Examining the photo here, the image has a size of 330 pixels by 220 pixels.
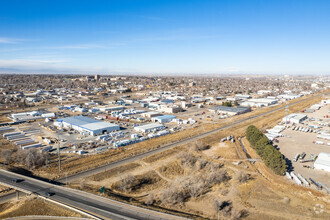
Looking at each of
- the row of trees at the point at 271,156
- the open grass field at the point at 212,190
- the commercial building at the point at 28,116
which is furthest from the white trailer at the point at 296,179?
the commercial building at the point at 28,116

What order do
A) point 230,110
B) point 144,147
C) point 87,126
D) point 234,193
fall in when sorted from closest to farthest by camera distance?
point 234,193, point 144,147, point 87,126, point 230,110

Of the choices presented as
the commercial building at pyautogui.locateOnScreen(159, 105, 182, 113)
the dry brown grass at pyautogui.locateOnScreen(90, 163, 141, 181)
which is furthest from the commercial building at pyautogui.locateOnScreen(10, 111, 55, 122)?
the dry brown grass at pyautogui.locateOnScreen(90, 163, 141, 181)

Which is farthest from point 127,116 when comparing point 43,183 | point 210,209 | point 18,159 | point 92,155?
point 210,209

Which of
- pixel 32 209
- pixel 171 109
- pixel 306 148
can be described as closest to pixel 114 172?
pixel 32 209

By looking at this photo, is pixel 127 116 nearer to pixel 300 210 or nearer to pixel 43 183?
pixel 43 183

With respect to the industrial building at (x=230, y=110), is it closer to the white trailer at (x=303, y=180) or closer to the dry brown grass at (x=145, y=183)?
the white trailer at (x=303, y=180)

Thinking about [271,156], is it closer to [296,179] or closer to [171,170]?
[296,179]
